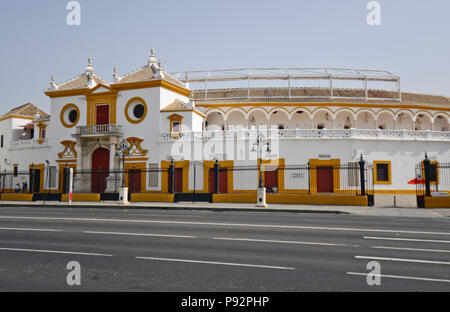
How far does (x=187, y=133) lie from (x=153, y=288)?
25.5 meters

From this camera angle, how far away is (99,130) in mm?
31875

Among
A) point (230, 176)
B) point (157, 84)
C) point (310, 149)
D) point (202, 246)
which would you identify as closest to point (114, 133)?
point (157, 84)

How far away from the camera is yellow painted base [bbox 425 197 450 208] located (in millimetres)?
19375

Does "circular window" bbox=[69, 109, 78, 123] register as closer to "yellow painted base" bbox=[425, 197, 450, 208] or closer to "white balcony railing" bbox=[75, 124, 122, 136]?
"white balcony railing" bbox=[75, 124, 122, 136]

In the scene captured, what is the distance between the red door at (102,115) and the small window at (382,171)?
2451cm

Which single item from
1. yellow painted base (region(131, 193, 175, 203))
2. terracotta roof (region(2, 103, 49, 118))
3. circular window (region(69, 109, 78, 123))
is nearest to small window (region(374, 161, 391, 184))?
yellow painted base (region(131, 193, 175, 203))

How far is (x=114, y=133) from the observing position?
102 ft

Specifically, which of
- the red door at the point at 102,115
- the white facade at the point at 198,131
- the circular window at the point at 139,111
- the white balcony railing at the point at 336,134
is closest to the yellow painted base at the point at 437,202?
the white facade at the point at 198,131

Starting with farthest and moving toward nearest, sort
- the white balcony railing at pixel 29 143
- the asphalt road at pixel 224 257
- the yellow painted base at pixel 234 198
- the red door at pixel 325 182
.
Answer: the white balcony railing at pixel 29 143, the red door at pixel 325 182, the yellow painted base at pixel 234 198, the asphalt road at pixel 224 257

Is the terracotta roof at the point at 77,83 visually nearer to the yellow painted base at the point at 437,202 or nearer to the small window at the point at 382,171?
the small window at the point at 382,171

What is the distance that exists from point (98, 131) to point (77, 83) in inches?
276

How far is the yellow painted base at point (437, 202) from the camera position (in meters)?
19.4

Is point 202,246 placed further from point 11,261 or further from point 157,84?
point 157,84
